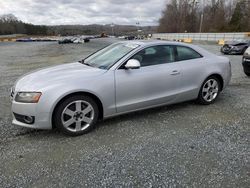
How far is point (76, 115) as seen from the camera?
3580mm

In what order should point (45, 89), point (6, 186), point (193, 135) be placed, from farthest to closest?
point (193, 135) → point (45, 89) → point (6, 186)

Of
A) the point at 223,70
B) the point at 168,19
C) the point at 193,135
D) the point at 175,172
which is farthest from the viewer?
the point at 168,19

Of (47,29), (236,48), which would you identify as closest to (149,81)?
(236,48)

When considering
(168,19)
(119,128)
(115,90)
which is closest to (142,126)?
(119,128)

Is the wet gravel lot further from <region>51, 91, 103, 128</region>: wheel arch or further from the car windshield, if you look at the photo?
the car windshield

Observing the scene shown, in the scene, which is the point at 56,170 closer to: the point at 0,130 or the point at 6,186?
the point at 6,186

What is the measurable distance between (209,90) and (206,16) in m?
74.0

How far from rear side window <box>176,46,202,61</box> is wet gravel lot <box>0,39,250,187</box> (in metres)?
1.09

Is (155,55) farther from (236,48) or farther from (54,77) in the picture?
(236,48)

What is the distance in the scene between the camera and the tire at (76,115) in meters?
3.45

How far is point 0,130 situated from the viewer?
387cm

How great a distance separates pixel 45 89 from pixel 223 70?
370cm

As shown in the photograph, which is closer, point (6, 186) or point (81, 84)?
point (6, 186)

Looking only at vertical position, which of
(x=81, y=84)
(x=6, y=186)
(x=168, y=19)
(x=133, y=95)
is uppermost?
(x=168, y=19)
